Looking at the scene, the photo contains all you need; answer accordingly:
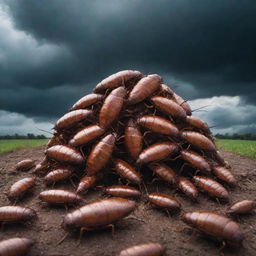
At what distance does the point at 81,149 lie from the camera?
8727 millimetres

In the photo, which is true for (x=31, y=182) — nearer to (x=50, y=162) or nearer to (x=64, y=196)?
(x=50, y=162)

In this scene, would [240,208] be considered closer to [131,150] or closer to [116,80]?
[131,150]

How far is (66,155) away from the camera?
8188 millimetres

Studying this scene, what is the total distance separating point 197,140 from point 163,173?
1.62 m

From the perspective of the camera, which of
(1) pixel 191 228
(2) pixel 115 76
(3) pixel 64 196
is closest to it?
(1) pixel 191 228

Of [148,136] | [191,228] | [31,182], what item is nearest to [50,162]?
[31,182]

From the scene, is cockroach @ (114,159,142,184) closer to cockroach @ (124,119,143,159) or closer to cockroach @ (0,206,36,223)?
cockroach @ (124,119,143,159)

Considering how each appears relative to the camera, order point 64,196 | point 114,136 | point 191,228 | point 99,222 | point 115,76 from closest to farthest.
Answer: point 99,222, point 191,228, point 64,196, point 114,136, point 115,76

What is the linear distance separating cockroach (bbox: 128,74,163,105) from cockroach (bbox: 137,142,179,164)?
150 centimetres

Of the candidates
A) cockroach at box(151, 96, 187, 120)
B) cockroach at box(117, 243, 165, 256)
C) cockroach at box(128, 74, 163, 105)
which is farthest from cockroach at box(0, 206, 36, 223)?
cockroach at box(151, 96, 187, 120)

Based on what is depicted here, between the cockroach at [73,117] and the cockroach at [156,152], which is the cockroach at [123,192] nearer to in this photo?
the cockroach at [156,152]

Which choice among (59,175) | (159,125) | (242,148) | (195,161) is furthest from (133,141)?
(242,148)

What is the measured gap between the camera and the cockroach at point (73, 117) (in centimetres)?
873

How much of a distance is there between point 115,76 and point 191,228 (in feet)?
16.8
